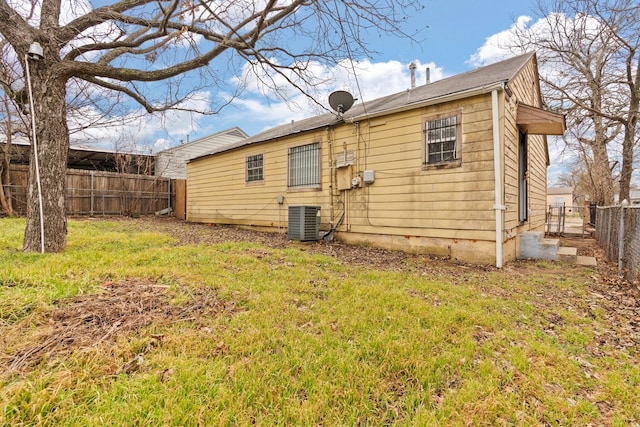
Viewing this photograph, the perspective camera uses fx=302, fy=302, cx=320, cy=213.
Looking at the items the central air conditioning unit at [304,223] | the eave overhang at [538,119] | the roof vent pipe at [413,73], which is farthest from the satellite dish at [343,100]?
the eave overhang at [538,119]

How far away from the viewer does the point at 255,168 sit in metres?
10.1

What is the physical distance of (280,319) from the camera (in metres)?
2.83

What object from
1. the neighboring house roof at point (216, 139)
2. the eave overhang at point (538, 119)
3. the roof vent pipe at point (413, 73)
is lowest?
the eave overhang at point (538, 119)

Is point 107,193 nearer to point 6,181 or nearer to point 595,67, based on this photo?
point 6,181

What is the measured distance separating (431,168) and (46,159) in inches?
264

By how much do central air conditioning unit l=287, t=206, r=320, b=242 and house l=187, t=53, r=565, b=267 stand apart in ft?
1.23

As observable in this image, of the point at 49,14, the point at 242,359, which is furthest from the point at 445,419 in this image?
the point at 49,14

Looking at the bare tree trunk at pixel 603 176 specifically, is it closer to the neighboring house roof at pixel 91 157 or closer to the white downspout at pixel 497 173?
the white downspout at pixel 497 173

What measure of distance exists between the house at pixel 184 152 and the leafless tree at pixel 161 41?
14268mm

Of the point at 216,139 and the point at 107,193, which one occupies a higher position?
the point at 216,139

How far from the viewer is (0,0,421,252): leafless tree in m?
4.43

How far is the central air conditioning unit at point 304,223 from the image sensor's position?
24.8 feet

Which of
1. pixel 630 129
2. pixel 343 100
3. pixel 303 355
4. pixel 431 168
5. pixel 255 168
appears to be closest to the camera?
pixel 303 355

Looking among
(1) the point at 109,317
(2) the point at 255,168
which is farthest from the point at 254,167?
(1) the point at 109,317
